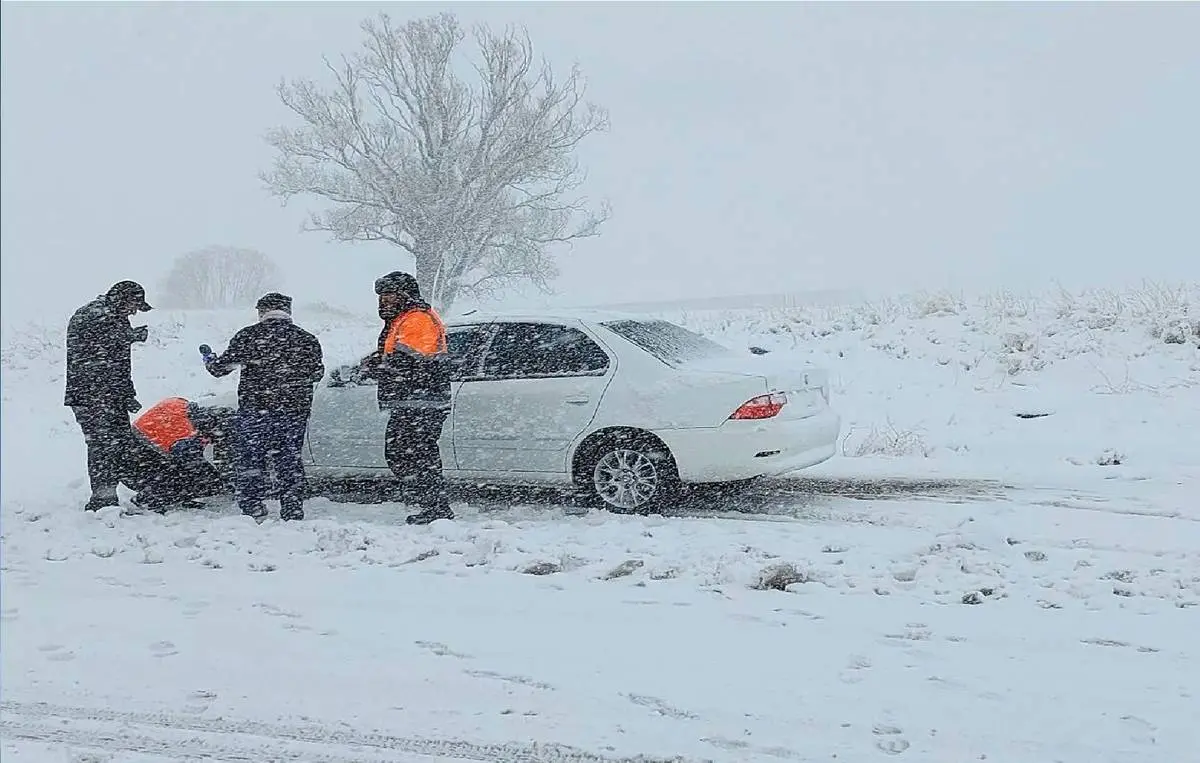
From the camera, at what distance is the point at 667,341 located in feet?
21.8

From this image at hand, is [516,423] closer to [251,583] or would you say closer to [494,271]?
[251,583]

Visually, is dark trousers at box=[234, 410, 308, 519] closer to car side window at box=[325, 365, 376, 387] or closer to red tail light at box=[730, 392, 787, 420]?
car side window at box=[325, 365, 376, 387]

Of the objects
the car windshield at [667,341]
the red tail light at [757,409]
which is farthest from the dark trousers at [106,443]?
the red tail light at [757,409]

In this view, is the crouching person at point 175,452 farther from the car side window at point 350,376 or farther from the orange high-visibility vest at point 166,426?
the car side window at point 350,376

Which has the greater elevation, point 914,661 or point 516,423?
point 516,423

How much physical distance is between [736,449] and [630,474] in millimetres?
741

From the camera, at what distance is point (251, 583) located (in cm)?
490

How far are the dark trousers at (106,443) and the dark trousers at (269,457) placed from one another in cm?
106

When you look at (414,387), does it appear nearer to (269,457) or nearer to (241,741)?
(269,457)

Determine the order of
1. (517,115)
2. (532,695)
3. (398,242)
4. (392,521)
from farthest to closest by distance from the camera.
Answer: (517,115), (398,242), (392,521), (532,695)

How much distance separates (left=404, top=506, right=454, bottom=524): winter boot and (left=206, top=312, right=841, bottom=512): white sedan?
0.59m

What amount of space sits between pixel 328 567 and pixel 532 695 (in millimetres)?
2164

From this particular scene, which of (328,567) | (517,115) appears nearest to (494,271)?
(517,115)

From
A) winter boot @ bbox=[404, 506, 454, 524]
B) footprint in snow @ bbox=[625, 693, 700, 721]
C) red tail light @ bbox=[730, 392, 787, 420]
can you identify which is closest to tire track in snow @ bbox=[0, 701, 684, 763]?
footprint in snow @ bbox=[625, 693, 700, 721]
